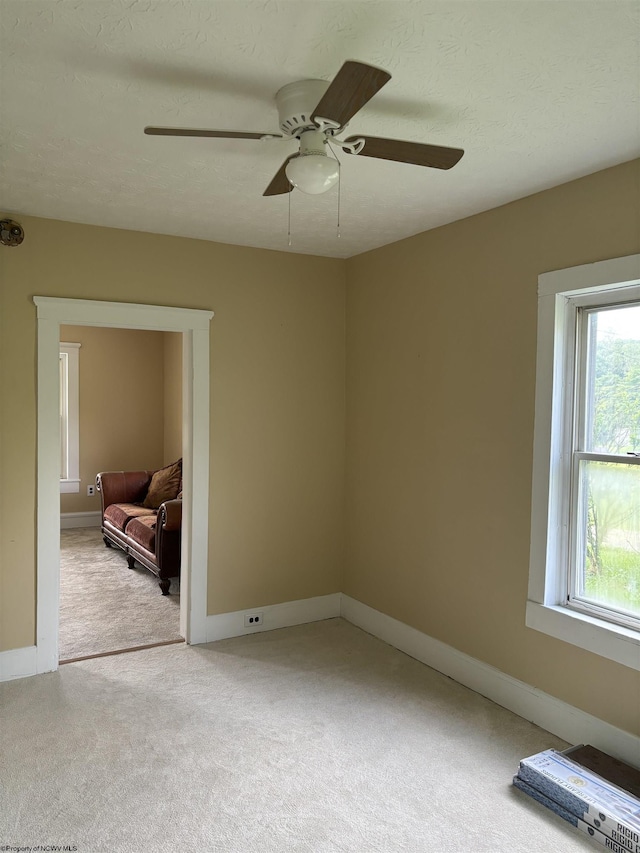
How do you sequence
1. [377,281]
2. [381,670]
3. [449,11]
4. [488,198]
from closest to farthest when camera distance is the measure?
[449,11]
[488,198]
[381,670]
[377,281]

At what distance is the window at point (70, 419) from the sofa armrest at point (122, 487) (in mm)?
881

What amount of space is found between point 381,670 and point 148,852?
1755 millimetres

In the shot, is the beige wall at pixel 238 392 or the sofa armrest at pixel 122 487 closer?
the beige wall at pixel 238 392

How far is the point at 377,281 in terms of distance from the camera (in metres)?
4.16

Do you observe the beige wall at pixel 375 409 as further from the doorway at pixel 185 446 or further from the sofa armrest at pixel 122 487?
the sofa armrest at pixel 122 487

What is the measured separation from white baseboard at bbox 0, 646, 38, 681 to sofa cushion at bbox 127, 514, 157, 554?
1605 mm

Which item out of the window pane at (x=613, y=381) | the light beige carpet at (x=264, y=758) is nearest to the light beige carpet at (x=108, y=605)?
the light beige carpet at (x=264, y=758)

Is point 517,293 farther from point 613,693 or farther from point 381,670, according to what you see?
point 381,670

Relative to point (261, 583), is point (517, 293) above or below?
above

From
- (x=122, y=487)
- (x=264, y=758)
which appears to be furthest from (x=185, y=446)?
(x=122, y=487)

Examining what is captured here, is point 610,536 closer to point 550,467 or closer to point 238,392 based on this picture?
point 550,467

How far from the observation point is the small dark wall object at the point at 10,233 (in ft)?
11.0

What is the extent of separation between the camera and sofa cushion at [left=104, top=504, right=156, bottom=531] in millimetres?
5809

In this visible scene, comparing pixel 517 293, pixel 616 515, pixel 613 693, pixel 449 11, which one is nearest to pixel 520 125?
pixel 449 11
